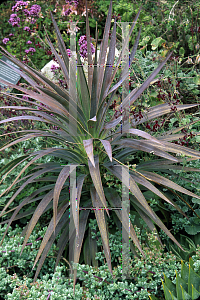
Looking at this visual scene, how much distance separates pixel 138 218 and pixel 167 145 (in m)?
0.58

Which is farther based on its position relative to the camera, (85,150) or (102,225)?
(85,150)

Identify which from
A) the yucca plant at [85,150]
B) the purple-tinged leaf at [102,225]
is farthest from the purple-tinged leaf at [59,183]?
the purple-tinged leaf at [102,225]

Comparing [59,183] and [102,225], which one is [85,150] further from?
[102,225]

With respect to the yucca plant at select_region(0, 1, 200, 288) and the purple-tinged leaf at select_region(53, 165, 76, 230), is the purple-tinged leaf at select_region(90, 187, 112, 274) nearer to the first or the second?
the yucca plant at select_region(0, 1, 200, 288)

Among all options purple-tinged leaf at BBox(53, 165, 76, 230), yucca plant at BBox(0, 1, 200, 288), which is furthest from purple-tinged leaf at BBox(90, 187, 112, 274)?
purple-tinged leaf at BBox(53, 165, 76, 230)

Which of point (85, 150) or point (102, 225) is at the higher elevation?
point (85, 150)

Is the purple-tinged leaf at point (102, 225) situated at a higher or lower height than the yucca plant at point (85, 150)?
lower

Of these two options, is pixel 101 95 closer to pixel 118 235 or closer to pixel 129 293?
pixel 118 235

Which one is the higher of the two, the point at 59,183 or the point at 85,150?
the point at 85,150

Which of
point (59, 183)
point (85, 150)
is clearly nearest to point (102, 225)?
point (59, 183)

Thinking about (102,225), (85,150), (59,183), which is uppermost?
(85,150)

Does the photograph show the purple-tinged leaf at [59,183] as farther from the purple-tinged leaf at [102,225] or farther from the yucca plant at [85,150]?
the purple-tinged leaf at [102,225]

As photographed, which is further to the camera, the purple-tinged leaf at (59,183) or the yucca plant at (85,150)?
the yucca plant at (85,150)

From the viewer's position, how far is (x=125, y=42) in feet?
6.61
